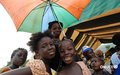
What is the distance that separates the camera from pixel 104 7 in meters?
4.33

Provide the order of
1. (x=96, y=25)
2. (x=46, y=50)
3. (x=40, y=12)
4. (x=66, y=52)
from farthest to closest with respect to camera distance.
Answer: (x=96, y=25) < (x=40, y=12) < (x=66, y=52) < (x=46, y=50)

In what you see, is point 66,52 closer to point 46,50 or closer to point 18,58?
point 46,50

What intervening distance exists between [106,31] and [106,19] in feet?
2.63

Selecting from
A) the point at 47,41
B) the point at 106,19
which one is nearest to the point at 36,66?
the point at 47,41

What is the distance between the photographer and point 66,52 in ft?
10.1

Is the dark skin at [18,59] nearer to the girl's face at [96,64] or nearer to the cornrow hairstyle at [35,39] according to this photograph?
the girl's face at [96,64]

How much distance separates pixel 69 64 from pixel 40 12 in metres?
3.32

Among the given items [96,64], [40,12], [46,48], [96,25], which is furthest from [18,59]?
[96,25]

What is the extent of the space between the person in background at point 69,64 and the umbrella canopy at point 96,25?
1.39 m

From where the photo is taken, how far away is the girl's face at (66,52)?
307 cm

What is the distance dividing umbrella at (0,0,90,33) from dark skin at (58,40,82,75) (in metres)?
2.87

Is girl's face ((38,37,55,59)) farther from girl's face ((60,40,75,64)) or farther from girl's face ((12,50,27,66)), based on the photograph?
girl's face ((12,50,27,66))

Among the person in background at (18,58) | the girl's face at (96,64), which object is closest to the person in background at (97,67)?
the girl's face at (96,64)

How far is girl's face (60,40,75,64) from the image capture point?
3.07m
